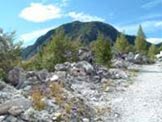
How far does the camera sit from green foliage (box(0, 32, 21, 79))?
3419cm

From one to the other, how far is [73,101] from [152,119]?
14.8ft

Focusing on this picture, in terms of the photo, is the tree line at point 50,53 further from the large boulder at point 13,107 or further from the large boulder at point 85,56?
the large boulder at point 13,107

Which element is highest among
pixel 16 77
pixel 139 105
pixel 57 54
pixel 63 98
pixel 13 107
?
pixel 57 54

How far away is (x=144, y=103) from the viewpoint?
23234 millimetres

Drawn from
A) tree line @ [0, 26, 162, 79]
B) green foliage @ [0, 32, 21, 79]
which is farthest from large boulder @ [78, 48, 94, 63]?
green foliage @ [0, 32, 21, 79]

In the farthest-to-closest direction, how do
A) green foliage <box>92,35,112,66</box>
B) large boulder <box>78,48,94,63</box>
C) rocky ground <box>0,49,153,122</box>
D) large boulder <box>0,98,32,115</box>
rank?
green foliage <box>92,35,112,66</box> < large boulder <box>78,48,94,63</box> < rocky ground <box>0,49,153,122</box> < large boulder <box>0,98,32,115</box>

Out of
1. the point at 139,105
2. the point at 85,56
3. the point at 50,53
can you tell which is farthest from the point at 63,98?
the point at 85,56

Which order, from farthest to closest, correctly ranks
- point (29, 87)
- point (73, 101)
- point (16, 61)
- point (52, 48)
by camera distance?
point (52, 48) < point (16, 61) < point (29, 87) < point (73, 101)

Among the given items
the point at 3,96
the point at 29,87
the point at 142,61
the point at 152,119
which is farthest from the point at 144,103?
the point at 142,61

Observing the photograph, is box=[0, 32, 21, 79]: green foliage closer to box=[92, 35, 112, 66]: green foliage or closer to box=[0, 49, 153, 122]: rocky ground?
box=[0, 49, 153, 122]: rocky ground

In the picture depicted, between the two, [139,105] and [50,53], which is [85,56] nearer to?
[50,53]

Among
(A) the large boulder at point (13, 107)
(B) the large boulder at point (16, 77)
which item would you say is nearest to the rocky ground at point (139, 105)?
(A) the large boulder at point (13, 107)

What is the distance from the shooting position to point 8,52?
36125mm

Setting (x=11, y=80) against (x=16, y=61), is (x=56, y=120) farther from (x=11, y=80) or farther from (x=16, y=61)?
(x=16, y=61)
